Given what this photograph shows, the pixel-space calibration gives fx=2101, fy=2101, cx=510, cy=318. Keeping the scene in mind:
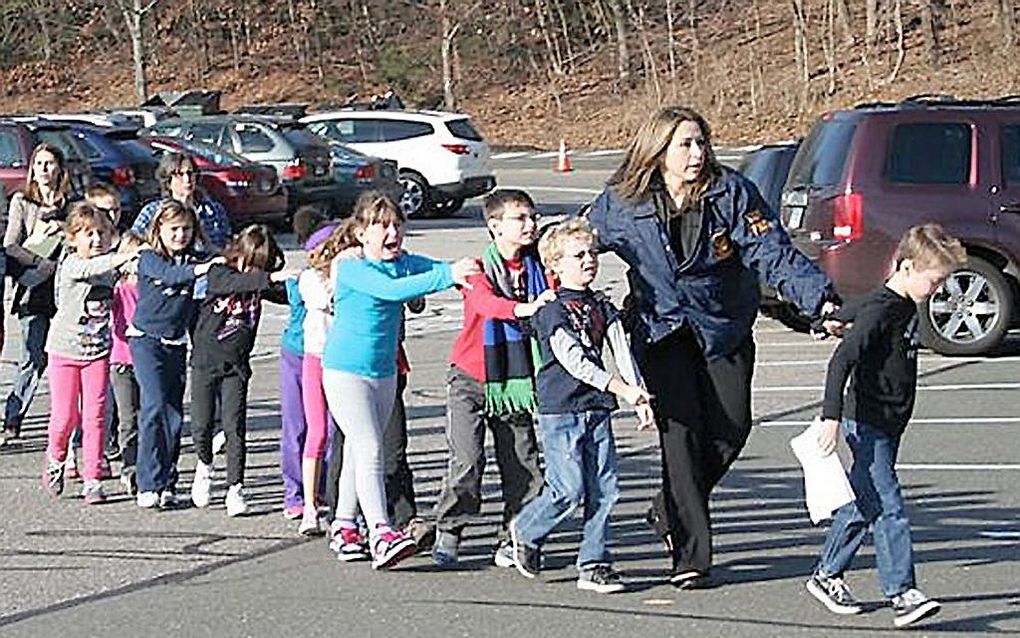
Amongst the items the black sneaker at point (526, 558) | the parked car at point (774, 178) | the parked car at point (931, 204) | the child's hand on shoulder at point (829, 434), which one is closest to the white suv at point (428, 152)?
the parked car at point (774, 178)

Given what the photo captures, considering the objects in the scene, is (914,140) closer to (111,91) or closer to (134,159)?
(134,159)

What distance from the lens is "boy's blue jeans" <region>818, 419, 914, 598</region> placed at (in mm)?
7301

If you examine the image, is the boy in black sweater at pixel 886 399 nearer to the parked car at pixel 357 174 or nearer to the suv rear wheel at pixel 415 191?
the parked car at pixel 357 174

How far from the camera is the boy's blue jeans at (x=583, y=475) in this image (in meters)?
7.94

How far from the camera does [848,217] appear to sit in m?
15.2

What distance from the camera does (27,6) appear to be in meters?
60.1

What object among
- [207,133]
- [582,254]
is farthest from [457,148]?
[582,254]

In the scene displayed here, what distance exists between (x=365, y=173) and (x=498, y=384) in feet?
70.7

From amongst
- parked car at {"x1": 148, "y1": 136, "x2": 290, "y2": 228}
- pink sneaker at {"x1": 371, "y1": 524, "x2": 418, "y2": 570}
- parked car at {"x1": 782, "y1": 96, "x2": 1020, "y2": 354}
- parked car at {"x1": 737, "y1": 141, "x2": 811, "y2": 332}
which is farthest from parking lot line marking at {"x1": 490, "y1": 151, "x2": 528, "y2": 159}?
pink sneaker at {"x1": 371, "y1": 524, "x2": 418, "y2": 570}

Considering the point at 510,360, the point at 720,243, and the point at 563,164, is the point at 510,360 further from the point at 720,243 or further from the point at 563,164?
the point at 563,164

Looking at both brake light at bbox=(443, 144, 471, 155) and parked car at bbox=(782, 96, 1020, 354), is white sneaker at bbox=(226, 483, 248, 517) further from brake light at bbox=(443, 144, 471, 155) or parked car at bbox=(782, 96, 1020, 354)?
brake light at bbox=(443, 144, 471, 155)

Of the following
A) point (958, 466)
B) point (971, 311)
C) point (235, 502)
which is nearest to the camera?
point (235, 502)

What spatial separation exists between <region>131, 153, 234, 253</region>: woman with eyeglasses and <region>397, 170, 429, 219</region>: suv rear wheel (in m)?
20.5

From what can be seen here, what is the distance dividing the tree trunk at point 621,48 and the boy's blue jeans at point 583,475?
46269 millimetres
